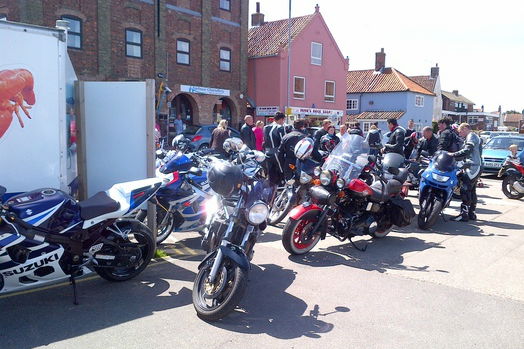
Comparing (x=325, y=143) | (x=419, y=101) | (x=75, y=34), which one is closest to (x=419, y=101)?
(x=419, y=101)

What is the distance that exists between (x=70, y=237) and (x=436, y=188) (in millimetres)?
6014

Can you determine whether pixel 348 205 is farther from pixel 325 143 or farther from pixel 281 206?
pixel 325 143

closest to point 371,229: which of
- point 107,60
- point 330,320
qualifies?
point 330,320

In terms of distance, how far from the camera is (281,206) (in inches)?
319

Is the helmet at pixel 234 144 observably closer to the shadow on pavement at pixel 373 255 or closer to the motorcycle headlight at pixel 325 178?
the motorcycle headlight at pixel 325 178

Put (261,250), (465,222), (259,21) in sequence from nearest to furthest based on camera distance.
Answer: (261,250), (465,222), (259,21)

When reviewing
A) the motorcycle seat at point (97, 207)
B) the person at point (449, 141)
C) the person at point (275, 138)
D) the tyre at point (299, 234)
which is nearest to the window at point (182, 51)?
the person at point (275, 138)

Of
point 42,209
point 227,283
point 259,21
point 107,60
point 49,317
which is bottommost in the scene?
point 49,317

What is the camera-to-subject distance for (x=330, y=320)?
417 cm

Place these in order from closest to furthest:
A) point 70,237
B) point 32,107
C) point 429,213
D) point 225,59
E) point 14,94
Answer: point 70,237 < point 14,94 < point 32,107 < point 429,213 < point 225,59

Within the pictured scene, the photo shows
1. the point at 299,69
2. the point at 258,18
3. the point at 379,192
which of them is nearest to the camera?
the point at 379,192

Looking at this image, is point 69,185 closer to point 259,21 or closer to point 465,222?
point 465,222

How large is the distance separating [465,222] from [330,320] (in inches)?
216

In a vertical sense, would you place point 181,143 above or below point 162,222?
above
